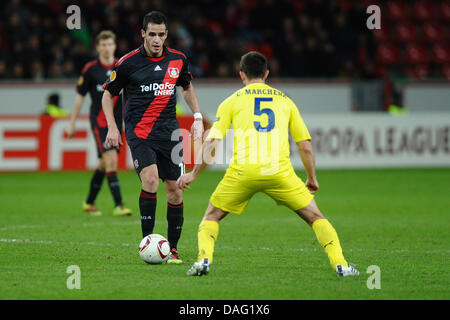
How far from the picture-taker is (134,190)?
1460cm

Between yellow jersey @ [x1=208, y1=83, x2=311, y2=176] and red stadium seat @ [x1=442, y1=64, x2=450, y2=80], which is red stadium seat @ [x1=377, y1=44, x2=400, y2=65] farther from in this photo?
yellow jersey @ [x1=208, y1=83, x2=311, y2=176]

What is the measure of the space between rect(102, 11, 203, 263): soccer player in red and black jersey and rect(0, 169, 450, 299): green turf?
564 millimetres

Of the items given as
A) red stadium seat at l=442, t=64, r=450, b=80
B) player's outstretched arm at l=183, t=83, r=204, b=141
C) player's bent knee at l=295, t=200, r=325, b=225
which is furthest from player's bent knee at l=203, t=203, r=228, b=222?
red stadium seat at l=442, t=64, r=450, b=80

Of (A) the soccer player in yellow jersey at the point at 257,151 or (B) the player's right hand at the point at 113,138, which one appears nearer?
(A) the soccer player in yellow jersey at the point at 257,151

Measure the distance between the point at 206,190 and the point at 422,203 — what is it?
4.01 meters

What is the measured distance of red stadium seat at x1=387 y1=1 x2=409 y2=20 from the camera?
2650 centimetres

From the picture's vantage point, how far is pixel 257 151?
243 inches

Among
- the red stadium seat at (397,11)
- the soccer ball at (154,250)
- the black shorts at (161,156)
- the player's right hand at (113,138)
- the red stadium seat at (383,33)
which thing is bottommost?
the soccer ball at (154,250)

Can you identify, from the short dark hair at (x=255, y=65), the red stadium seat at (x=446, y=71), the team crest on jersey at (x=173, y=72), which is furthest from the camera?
the red stadium seat at (x=446, y=71)

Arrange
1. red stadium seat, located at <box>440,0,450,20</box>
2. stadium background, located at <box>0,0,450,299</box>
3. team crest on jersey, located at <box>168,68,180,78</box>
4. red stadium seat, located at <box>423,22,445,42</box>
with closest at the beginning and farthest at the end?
1. stadium background, located at <box>0,0,450,299</box>
2. team crest on jersey, located at <box>168,68,180,78</box>
3. red stadium seat, located at <box>423,22,445,42</box>
4. red stadium seat, located at <box>440,0,450,20</box>

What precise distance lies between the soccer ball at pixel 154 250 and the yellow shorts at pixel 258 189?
0.95 meters

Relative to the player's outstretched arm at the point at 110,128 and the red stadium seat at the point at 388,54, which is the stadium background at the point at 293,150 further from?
the player's outstretched arm at the point at 110,128

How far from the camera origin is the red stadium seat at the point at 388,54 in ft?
83.3

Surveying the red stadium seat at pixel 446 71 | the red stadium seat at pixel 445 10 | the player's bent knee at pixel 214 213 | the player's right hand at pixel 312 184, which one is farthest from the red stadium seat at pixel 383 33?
the player's bent knee at pixel 214 213
